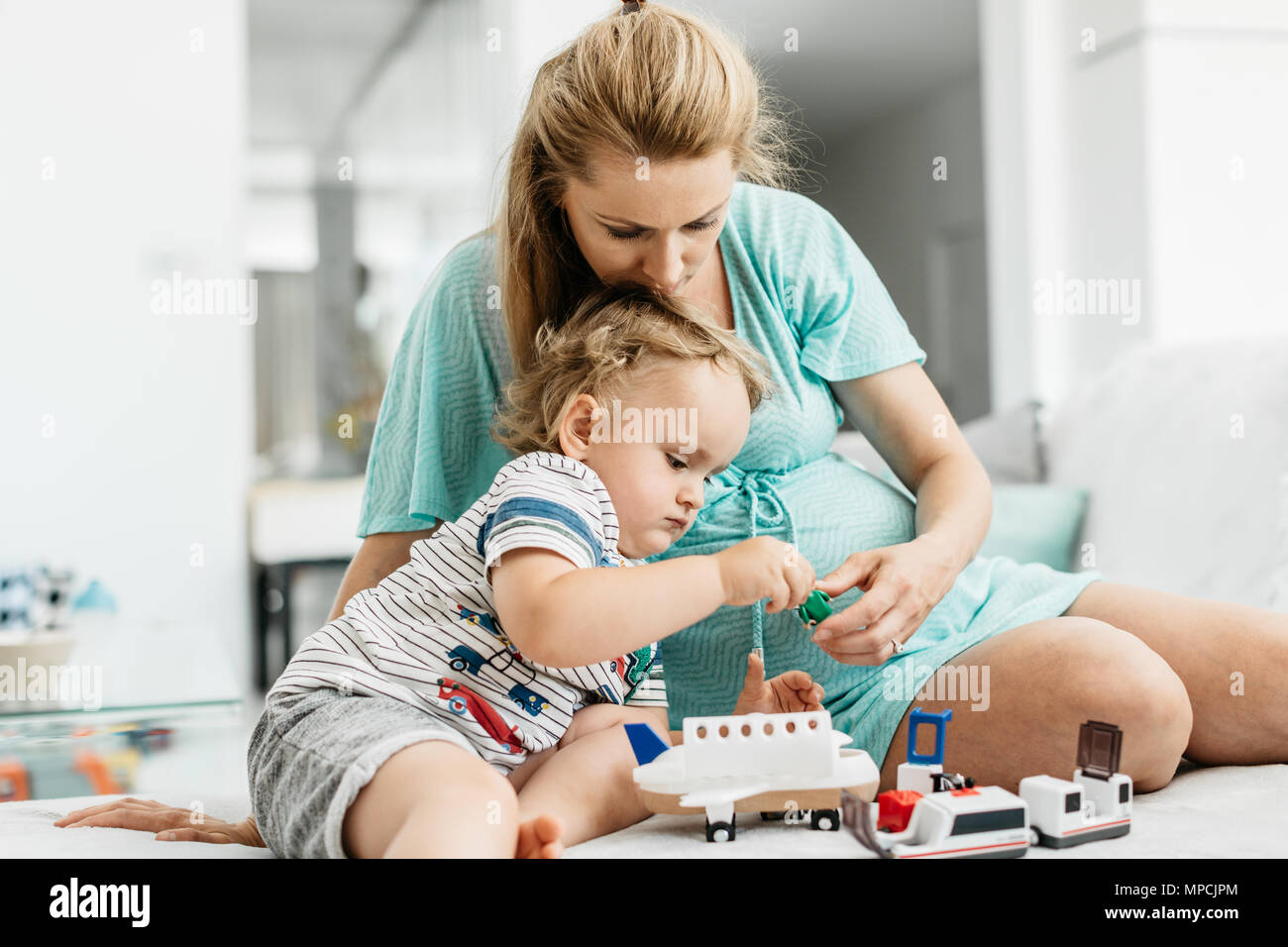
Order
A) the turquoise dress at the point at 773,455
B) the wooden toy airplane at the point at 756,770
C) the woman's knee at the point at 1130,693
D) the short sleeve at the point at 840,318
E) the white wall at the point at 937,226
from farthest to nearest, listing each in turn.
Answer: the white wall at the point at 937,226
the short sleeve at the point at 840,318
the turquoise dress at the point at 773,455
the woman's knee at the point at 1130,693
the wooden toy airplane at the point at 756,770

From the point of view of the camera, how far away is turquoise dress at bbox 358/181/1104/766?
3.79ft

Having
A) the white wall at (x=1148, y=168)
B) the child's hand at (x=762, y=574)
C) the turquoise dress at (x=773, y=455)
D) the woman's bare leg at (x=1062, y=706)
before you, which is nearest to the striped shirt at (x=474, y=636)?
the child's hand at (x=762, y=574)

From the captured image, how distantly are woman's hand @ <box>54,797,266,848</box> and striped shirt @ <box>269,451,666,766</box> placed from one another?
0.15m

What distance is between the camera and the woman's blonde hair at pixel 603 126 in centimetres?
105

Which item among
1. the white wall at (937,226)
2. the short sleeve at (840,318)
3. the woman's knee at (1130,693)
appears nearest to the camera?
the woman's knee at (1130,693)

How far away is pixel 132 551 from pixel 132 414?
0.42 meters

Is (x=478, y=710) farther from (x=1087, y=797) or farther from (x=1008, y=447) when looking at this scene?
(x=1008, y=447)

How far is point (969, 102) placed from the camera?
528 centimetres

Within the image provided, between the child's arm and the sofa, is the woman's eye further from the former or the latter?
the sofa

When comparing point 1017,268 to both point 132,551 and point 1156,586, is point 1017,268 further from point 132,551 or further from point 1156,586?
point 132,551

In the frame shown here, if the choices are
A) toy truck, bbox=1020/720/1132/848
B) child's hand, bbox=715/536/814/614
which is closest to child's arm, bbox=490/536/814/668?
child's hand, bbox=715/536/814/614

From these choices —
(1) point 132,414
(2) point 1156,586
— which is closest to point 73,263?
(1) point 132,414

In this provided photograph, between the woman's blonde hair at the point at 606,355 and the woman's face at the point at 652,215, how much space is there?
0.03 meters

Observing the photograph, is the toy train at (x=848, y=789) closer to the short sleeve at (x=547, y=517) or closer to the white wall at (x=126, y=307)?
the short sleeve at (x=547, y=517)
